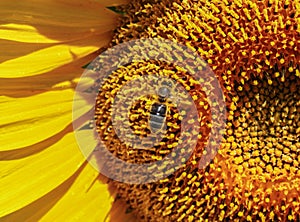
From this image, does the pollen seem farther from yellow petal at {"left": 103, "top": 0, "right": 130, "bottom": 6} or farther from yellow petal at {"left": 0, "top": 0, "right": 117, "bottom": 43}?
yellow petal at {"left": 0, "top": 0, "right": 117, "bottom": 43}

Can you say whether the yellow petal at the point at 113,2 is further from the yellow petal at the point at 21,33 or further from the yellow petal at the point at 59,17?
the yellow petal at the point at 21,33

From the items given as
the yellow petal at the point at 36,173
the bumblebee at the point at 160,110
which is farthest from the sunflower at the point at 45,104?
the bumblebee at the point at 160,110

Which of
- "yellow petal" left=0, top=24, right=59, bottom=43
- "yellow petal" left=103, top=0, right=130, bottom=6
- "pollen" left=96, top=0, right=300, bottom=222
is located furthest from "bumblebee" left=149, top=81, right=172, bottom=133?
"yellow petal" left=0, top=24, right=59, bottom=43

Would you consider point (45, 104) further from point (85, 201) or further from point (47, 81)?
point (85, 201)

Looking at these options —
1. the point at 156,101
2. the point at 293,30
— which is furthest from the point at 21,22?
the point at 293,30

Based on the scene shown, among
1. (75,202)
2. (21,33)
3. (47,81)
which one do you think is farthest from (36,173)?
(21,33)

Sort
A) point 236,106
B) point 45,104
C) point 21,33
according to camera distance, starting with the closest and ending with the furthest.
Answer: point 236,106 < point 21,33 < point 45,104
